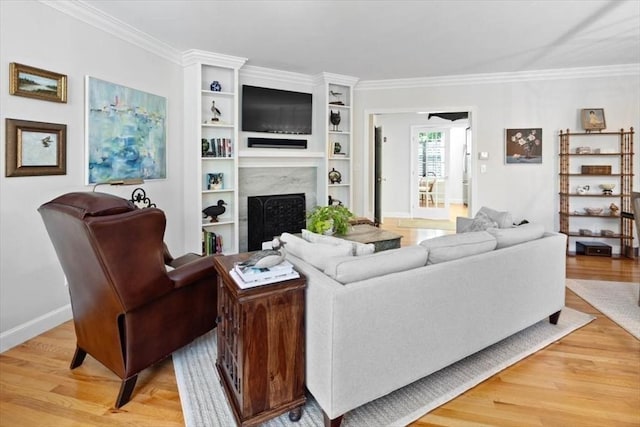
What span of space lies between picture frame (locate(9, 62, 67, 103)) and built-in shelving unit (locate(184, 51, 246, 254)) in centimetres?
157

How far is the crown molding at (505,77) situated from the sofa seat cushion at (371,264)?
4.21 m

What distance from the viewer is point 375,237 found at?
3.51 metres

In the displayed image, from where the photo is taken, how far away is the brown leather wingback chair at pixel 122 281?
1.68 m

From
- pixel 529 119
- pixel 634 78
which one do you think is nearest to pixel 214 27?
pixel 529 119

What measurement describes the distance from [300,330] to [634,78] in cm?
586

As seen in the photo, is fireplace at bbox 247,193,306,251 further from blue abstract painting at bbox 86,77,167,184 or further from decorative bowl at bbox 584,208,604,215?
decorative bowl at bbox 584,208,604,215

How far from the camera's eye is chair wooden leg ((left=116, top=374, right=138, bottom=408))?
1848 mm

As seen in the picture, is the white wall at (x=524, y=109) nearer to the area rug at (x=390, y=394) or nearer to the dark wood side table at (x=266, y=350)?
the area rug at (x=390, y=394)

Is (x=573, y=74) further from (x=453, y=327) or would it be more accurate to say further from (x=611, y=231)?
(x=453, y=327)

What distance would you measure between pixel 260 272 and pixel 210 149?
128 inches

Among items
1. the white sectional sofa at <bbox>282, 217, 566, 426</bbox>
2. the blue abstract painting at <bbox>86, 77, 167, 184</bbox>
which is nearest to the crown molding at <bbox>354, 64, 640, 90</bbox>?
the blue abstract painting at <bbox>86, 77, 167, 184</bbox>

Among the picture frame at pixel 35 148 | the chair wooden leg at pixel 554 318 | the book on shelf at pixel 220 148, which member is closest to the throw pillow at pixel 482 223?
the chair wooden leg at pixel 554 318

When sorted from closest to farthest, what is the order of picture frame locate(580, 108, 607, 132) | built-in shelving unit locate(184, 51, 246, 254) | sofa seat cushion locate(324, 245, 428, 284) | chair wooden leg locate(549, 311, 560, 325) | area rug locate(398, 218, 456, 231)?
sofa seat cushion locate(324, 245, 428, 284) < chair wooden leg locate(549, 311, 560, 325) < built-in shelving unit locate(184, 51, 246, 254) < picture frame locate(580, 108, 607, 132) < area rug locate(398, 218, 456, 231)

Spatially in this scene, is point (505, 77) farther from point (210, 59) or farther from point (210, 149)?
point (210, 149)
